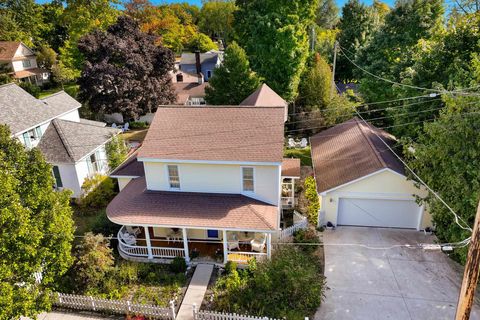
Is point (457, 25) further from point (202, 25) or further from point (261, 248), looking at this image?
point (202, 25)

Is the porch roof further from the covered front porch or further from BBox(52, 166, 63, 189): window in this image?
BBox(52, 166, 63, 189): window

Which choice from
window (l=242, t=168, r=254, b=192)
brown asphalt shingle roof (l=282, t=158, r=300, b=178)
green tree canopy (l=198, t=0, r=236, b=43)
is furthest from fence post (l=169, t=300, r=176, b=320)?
green tree canopy (l=198, t=0, r=236, b=43)

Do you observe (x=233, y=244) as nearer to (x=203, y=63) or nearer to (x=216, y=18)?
(x=203, y=63)

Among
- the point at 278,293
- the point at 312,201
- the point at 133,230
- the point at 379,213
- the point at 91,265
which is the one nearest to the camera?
the point at 278,293

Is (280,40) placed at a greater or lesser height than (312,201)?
greater

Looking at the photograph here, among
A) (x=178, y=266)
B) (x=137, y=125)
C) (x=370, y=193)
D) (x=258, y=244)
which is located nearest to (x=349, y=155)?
(x=370, y=193)

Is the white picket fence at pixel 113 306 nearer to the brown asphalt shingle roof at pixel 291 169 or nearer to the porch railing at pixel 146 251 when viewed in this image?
the porch railing at pixel 146 251
